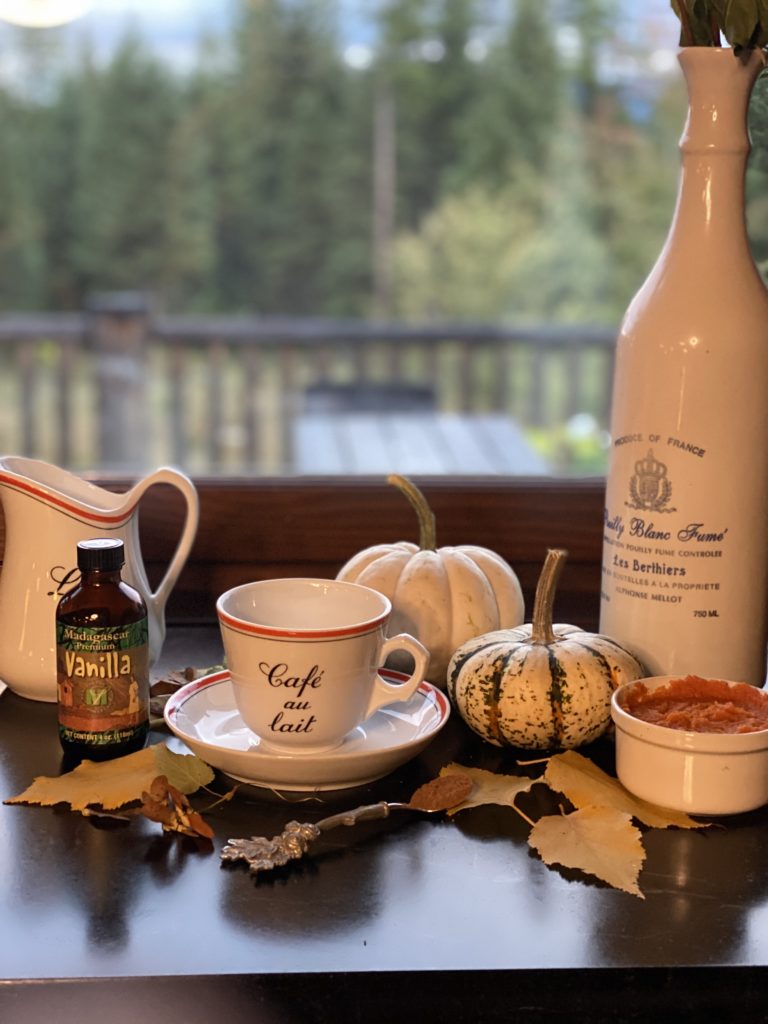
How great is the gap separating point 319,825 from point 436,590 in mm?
286

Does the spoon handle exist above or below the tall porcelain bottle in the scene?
below

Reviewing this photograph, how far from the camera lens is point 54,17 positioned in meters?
3.67

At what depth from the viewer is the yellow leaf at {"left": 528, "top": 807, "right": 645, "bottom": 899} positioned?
0.64 metres

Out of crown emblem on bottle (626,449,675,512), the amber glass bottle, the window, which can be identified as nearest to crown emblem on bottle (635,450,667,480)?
crown emblem on bottle (626,449,675,512)

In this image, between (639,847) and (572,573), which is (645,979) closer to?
(639,847)

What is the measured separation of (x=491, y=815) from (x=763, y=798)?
0.54 ft

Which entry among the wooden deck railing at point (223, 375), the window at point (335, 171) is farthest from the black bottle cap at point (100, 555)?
the window at point (335, 171)

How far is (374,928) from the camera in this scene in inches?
23.0

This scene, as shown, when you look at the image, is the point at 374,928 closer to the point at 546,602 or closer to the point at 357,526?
the point at 546,602

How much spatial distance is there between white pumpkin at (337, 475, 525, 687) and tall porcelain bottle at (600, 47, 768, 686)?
132 mm

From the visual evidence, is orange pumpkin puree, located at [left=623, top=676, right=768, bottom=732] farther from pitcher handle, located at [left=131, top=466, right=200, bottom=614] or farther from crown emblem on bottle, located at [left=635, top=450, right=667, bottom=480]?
pitcher handle, located at [left=131, top=466, right=200, bottom=614]

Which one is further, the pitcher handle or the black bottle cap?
the pitcher handle

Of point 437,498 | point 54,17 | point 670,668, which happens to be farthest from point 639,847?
point 54,17

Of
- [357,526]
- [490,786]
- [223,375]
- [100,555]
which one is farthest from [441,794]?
[223,375]
